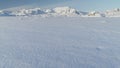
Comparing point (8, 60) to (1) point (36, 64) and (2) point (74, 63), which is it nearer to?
(1) point (36, 64)

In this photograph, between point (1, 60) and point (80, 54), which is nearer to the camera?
point (1, 60)

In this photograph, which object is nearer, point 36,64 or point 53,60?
point 36,64

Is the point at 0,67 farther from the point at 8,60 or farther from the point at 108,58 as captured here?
the point at 108,58

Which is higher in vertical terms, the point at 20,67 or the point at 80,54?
the point at 20,67

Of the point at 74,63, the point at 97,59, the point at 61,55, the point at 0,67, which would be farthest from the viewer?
the point at 61,55

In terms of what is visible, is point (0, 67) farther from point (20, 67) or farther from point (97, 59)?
point (97, 59)

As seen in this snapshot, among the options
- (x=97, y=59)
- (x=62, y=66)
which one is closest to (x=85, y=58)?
(x=97, y=59)

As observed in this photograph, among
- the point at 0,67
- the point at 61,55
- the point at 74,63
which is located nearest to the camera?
the point at 0,67

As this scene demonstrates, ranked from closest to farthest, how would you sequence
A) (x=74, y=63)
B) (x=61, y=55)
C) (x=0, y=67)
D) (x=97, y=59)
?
(x=0, y=67) → (x=74, y=63) → (x=97, y=59) → (x=61, y=55)

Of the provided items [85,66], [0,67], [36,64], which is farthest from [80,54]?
[0,67]
